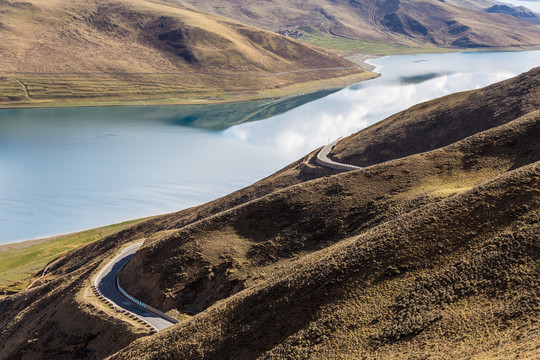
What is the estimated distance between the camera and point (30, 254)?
271 feet

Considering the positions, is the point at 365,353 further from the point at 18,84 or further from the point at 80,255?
the point at 18,84

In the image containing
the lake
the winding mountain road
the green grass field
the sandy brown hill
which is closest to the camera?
the sandy brown hill

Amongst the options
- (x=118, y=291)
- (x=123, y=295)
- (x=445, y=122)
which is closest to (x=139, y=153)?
(x=445, y=122)

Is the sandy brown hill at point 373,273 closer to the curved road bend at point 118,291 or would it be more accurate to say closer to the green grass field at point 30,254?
the curved road bend at point 118,291

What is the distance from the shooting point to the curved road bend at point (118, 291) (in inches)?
1820

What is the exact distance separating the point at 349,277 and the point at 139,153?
344ft

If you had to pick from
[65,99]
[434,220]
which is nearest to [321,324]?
[434,220]

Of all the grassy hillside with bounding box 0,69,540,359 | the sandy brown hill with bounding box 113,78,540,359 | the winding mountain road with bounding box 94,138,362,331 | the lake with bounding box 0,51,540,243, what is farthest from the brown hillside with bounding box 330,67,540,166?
the winding mountain road with bounding box 94,138,362,331

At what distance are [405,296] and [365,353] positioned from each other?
202 inches

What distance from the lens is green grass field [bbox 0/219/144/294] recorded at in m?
74.3

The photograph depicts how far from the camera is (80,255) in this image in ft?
245

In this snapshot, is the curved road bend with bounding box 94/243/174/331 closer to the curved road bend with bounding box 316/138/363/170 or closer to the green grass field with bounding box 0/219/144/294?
the green grass field with bounding box 0/219/144/294

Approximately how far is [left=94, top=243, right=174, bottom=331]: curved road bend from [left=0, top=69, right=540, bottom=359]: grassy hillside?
1.38 meters

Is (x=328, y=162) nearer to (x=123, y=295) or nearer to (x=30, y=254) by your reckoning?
(x=123, y=295)
